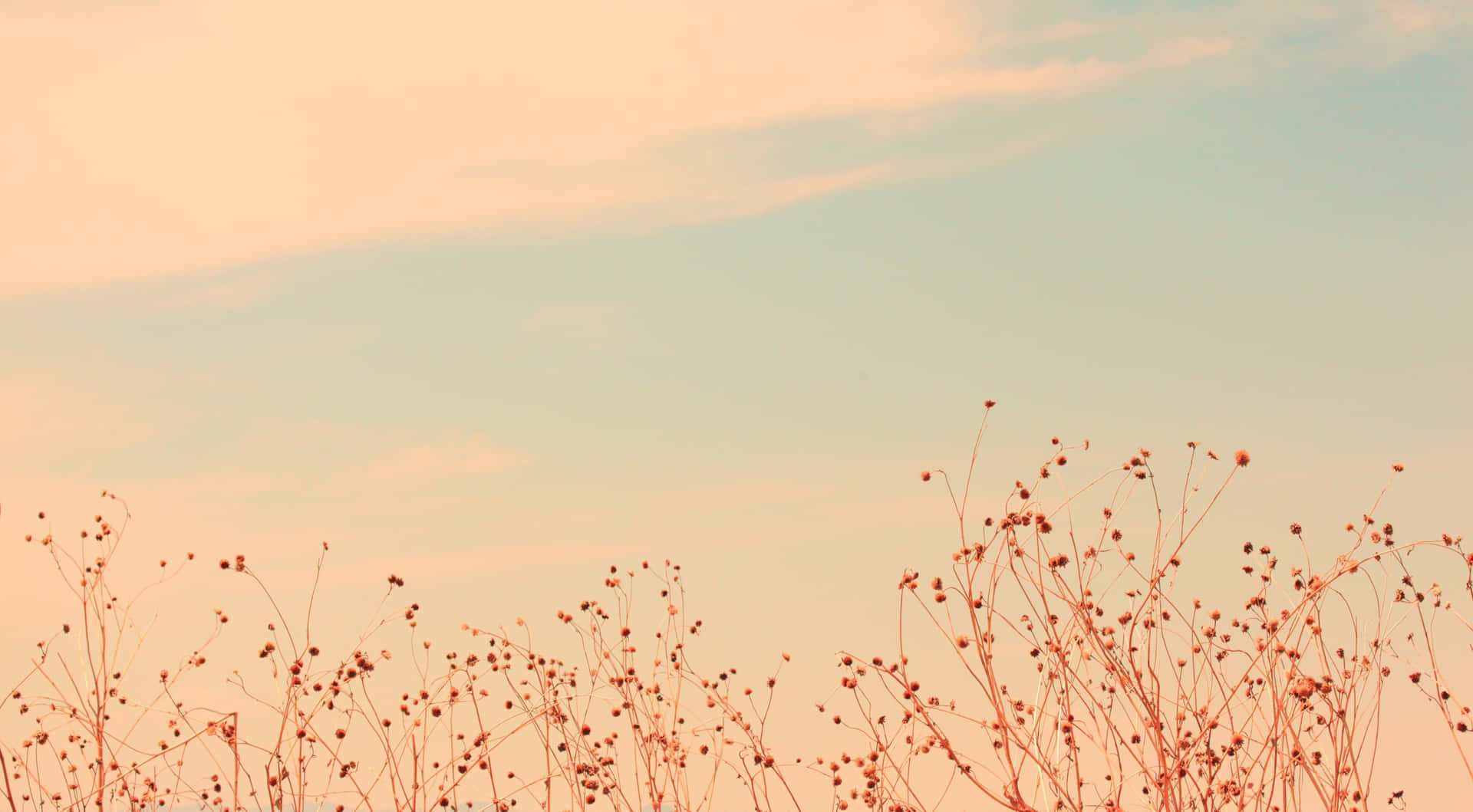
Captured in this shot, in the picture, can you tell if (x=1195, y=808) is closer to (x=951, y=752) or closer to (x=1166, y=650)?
(x=1166, y=650)

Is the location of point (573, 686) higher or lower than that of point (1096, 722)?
higher

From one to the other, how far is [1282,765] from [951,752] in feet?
5.37

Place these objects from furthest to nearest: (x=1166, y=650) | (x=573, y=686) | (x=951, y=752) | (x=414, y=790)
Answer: (x=573, y=686), (x=414, y=790), (x=1166, y=650), (x=951, y=752)

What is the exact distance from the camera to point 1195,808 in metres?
5.36

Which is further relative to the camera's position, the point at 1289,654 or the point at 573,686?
the point at 573,686

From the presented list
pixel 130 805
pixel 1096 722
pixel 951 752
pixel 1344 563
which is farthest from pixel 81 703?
pixel 1344 563

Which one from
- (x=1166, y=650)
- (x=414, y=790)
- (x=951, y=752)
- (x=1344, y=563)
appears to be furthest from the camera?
(x=414, y=790)

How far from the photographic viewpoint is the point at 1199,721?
5.46 metres

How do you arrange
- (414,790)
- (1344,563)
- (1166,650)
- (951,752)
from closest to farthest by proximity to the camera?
1. (951,752)
2. (1344,563)
3. (1166,650)
4. (414,790)

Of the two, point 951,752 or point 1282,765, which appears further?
point 1282,765

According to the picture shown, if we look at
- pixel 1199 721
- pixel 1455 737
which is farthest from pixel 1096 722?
pixel 1455 737

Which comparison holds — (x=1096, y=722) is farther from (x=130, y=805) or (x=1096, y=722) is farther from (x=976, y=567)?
(x=130, y=805)

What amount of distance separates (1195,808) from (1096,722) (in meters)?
0.65

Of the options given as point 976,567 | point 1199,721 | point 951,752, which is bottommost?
point 951,752
